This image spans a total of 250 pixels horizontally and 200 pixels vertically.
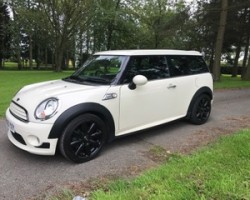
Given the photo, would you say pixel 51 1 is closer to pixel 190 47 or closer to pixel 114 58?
pixel 190 47

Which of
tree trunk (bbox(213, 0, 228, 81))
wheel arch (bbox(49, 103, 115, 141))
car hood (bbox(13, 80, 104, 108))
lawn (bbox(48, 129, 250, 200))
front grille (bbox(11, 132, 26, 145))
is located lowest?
lawn (bbox(48, 129, 250, 200))

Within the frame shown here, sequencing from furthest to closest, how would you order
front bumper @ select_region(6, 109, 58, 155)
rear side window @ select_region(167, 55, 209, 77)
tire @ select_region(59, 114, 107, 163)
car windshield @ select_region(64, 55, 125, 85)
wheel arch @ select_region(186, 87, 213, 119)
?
wheel arch @ select_region(186, 87, 213, 119) < rear side window @ select_region(167, 55, 209, 77) < car windshield @ select_region(64, 55, 125, 85) < tire @ select_region(59, 114, 107, 163) < front bumper @ select_region(6, 109, 58, 155)

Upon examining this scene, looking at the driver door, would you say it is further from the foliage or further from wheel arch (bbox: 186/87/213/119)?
the foliage

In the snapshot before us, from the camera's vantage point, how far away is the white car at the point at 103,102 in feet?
12.6

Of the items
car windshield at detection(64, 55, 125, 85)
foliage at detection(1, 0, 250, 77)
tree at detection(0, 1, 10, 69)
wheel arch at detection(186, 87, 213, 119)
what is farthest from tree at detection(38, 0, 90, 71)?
car windshield at detection(64, 55, 125, 85)

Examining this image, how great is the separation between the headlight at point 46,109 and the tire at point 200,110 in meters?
3.12

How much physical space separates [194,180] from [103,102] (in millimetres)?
1728

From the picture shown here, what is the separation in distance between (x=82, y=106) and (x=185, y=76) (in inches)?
99.7

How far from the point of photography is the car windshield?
15.2 feet

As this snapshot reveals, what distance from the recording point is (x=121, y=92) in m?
4.43

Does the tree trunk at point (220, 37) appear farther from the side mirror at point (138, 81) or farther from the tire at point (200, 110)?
the side mirror at point (138, 81)

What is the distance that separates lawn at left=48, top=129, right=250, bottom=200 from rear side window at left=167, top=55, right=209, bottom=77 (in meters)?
1.88

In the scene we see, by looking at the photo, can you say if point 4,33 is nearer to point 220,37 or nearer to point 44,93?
point 220,37

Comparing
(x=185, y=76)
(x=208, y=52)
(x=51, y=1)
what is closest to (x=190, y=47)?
(x=208, y=52)
